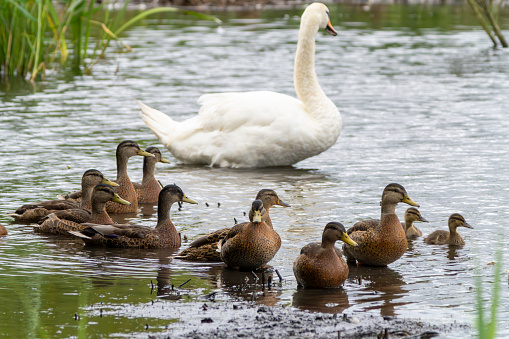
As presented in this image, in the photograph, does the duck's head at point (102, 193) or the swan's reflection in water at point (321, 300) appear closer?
the swan's reflection in water at point (321, 300)

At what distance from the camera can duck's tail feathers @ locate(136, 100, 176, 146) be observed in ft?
40.7

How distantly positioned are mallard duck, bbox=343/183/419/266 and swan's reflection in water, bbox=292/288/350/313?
734 millimetres

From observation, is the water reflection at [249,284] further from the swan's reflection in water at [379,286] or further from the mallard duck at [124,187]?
the mallard duck at [124,187]

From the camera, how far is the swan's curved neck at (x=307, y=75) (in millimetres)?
12016

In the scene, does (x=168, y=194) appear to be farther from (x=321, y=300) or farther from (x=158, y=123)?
(x=158, y=123)

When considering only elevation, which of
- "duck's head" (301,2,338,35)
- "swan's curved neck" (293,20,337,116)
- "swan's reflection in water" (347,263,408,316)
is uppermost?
"duck's head" (301,2,338,35)

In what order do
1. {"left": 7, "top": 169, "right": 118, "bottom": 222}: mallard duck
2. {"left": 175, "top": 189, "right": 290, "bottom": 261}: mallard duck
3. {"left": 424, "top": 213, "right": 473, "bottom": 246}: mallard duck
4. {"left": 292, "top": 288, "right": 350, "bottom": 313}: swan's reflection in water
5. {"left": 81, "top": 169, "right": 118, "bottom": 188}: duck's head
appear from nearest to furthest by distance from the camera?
{"left": 292, "top": 288, "right": 350, "bottom": 313}: swan's reflection in water < {"left": 175, "top": 189, "right": 290, "bottom": 261}: mallard duck < {"left": 424, "top": 213, "right": 473, "bottom": 246}: mallard duck < {"left": 7, "top": 169, "right": 118, "bottom": 222}: mallard duck < {"left": 81, "top": 169, "right": 118, "bottom": 188}: duck's head

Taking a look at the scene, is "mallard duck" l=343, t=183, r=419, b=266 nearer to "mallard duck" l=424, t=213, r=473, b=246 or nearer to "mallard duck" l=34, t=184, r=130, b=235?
"mallard duck" l=424, t=213, r=473, b=246

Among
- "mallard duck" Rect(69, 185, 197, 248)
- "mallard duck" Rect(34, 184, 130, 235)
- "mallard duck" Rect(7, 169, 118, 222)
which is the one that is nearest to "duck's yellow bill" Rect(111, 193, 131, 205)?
"mallard duck" Rect(34, 184, 130, 235)

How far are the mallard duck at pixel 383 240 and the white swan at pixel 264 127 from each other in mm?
3993

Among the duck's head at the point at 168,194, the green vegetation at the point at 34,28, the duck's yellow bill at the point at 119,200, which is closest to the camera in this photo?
the duck's head at the point at 168,194

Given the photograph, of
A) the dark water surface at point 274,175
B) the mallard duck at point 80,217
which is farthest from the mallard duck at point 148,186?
the mallard duck at point 80,217

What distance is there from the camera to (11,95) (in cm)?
1712

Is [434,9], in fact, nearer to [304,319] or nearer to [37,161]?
[37,161]
